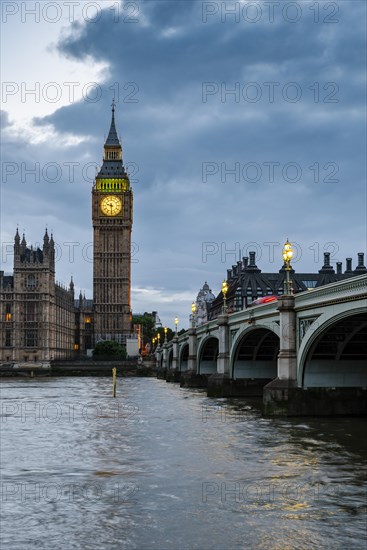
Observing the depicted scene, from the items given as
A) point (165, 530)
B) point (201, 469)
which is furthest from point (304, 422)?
point (165, 530)

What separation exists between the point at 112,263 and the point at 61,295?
15913 millimetres

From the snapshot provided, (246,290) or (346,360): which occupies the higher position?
(246,290)

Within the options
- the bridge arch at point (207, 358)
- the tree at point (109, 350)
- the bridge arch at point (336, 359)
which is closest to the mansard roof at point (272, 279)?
the tree at point (109, 350)

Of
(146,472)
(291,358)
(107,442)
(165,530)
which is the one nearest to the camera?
(165,530)

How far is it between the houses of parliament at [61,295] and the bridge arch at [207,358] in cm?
8623

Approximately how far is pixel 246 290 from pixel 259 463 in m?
126

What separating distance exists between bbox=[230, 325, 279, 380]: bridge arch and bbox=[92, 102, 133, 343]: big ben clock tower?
127m

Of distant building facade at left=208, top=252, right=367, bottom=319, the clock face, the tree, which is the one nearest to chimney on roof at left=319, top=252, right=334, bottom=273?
distant building facade at left=208, top=252, right=367, bottom=319

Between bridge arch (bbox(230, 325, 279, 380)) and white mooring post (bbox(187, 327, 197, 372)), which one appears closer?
bridge arch (bbox(230, 325, 279, 380))

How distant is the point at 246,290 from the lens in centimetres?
15000

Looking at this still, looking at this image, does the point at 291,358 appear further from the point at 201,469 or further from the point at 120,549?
the point at 120,549

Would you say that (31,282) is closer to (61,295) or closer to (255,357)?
(61,295)

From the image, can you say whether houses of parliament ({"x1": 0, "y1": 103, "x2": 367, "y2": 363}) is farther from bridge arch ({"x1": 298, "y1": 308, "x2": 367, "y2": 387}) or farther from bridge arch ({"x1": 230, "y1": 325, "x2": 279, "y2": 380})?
bridge arch ({"x1": 298, "y1": 308, "x2": 367, "y2": 387})

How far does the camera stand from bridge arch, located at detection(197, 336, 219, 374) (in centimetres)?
7918
